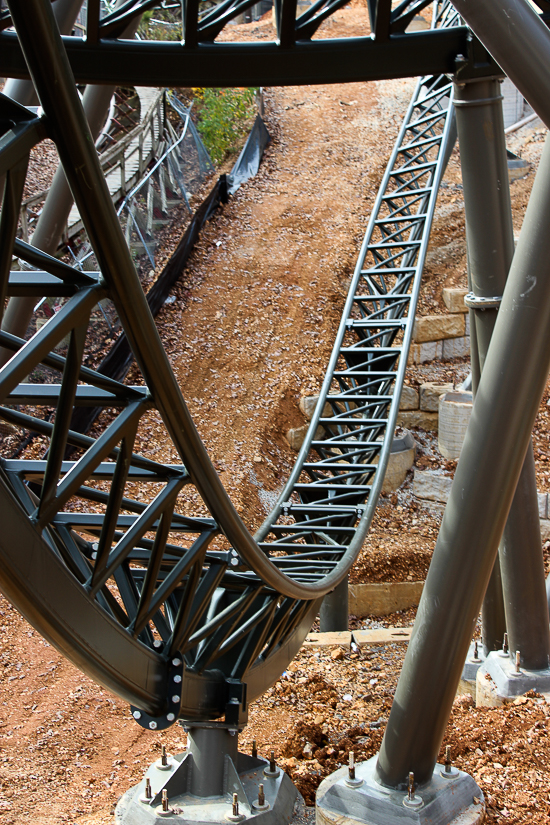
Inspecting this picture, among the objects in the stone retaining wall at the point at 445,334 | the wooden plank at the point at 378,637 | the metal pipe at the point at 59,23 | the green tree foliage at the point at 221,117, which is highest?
the green tree foliage at the point at 221,117

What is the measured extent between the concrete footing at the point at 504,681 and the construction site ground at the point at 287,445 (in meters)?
0.32

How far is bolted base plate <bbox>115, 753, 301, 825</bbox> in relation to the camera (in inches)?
200

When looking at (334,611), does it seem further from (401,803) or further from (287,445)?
(401,803)

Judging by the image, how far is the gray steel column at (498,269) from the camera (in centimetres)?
619

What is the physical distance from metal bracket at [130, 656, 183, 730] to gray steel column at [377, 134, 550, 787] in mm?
1411

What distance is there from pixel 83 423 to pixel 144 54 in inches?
275

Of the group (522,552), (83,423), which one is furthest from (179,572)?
(83,423)

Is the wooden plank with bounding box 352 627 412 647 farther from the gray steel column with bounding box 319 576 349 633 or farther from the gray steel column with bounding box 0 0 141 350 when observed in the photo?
the gray steel column with bounding box 0 0 141 350

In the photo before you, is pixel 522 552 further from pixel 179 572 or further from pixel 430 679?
pixel 179 572

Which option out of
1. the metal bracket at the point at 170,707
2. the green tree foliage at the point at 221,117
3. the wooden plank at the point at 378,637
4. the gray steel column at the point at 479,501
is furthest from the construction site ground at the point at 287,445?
the metal bracket at the point at 170,707

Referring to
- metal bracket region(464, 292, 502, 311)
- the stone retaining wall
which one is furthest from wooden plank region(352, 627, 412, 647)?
the stone retaining wall

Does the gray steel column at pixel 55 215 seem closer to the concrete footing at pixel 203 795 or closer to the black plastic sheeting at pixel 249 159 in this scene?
the concrete footing at pixel 203 795

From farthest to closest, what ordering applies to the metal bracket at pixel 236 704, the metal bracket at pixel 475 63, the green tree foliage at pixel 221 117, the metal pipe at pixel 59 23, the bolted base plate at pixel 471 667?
the green tree foliage at pixel 221 117, the bolted base plate at pixel 471 667, the metal pipe at pixel 59 23, the metal bracket at pixel 475 63, the metal bracket at pixel 236 704

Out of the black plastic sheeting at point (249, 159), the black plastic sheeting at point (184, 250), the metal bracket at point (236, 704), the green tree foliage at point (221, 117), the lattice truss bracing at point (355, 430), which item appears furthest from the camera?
the green tree foliage at point (221, 117)
